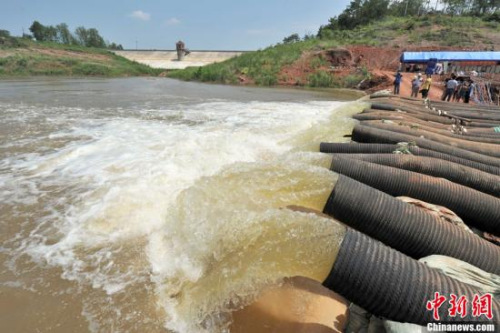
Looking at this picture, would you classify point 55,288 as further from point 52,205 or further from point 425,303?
point 425,303

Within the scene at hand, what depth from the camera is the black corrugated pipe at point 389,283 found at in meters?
1.91

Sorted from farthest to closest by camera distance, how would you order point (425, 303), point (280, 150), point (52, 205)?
point (280, 150), point (52, 205), point (425, 303)

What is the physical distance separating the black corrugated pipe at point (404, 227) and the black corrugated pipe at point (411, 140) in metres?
2.70

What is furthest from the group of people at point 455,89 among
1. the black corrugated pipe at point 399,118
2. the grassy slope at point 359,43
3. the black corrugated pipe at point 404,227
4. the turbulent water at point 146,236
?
the black corrugated pipe at point 404,227

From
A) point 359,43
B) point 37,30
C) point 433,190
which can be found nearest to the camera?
point 433,190

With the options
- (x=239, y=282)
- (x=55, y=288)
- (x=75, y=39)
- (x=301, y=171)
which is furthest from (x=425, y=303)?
(x=75, y=39)

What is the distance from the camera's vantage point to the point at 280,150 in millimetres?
7145

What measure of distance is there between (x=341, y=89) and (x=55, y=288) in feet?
87.4

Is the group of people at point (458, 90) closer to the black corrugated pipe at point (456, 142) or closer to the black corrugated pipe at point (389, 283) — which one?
the black corrugated pipe at point (456, 142)

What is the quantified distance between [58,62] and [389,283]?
53.8 metres

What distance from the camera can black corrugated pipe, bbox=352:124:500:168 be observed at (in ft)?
16.0

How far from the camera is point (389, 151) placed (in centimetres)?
497

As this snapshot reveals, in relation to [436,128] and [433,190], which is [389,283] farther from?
[436,128]

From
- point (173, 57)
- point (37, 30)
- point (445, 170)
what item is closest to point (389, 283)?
point (445, 170)
